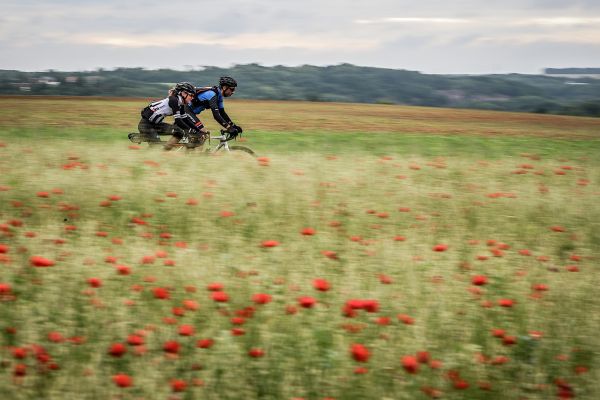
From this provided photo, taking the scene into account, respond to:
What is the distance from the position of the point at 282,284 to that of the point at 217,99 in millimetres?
7980

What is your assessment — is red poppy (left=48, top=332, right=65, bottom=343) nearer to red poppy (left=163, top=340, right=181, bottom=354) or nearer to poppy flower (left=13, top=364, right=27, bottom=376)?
poppy flower (left=13, top=364, right=27, bottom=376)

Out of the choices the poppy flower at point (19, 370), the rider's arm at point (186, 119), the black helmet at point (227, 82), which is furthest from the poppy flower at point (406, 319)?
the black helmet at point (227, 82)

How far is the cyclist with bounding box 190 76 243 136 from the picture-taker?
12.8 meters

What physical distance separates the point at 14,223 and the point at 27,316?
97.3 inches

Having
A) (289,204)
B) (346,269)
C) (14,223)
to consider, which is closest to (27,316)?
(14,223)

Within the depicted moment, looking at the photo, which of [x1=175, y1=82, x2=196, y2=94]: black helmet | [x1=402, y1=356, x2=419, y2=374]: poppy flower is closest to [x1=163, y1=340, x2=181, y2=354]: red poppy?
[x1=402, y1=356, x2=419, y2=374]: poppy flower

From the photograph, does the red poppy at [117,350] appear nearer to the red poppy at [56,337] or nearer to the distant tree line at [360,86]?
the red poppy at [56,337]

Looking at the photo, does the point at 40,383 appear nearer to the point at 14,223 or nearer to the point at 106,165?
the point at 14,223

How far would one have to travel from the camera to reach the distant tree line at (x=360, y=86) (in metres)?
85.4

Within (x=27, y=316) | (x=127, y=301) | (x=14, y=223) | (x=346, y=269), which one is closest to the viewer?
(x=27, y=316)

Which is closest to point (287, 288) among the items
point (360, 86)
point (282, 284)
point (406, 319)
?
point (282, 284)

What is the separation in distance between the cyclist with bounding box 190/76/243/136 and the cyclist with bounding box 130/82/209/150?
171 mm

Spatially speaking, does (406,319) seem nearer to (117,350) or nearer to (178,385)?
(178,385)

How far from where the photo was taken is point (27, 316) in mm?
4523
